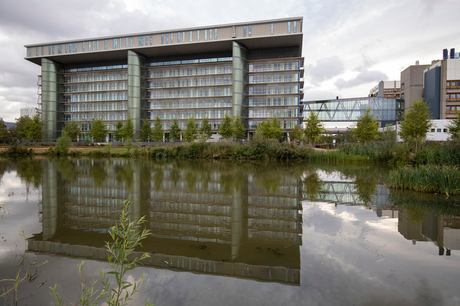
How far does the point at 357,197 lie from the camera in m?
8.84

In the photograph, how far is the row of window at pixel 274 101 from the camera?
52312 mm

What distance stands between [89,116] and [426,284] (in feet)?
224

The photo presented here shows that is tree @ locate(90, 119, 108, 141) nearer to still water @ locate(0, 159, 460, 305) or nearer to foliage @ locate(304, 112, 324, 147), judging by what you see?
foliage @ locate(304, 112, 324, 147)

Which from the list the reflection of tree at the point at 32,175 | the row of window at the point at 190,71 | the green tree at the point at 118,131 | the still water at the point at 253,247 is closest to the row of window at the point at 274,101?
the row of window at the point at 190,71

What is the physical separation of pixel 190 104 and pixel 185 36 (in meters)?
13.3

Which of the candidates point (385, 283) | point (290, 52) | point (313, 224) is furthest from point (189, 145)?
point (290, 52)

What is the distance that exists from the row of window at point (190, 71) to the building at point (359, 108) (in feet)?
96.5

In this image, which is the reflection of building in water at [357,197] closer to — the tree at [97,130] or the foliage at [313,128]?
the foliage at [313,128]

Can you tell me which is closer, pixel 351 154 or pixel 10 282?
pixel 10 282

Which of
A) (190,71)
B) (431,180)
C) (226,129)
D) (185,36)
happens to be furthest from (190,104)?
(431,180)

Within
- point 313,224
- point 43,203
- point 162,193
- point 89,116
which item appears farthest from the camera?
point 89,116

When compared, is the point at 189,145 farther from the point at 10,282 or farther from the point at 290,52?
the point at 290,52

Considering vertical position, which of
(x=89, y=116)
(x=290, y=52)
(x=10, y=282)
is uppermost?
(x=290, y=52)

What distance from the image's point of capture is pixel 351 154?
25.2 meters
